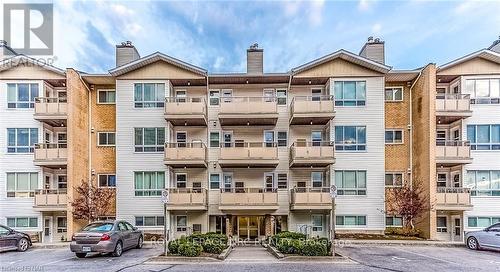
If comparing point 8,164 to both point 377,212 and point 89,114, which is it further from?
point 377,212

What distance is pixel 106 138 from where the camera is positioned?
918 inches

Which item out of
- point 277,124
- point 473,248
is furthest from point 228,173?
point 473,248

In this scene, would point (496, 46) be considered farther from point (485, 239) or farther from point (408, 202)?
point (485, 239)

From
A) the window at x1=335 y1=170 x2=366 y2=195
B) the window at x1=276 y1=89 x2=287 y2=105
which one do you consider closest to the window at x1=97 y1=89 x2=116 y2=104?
the window at x1=276 y1=89 x2=287 y2=105

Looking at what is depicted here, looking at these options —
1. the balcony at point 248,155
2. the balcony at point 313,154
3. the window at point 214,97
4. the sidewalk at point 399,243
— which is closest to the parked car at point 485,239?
the sidewalk at point 399,243

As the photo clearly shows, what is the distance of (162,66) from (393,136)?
17.0 metres

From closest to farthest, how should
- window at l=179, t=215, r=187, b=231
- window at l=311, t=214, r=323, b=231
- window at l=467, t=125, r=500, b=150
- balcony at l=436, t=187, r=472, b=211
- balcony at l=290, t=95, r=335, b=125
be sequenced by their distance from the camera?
balcony at l=436, t=187, r=472, b=211
balcony at l=290, t=95, r=335, b=125
window at l=467, t=125, r=500, b=150
window at l=311, t=214, r=323, b=231
window at l=179, t=215, r=187, b=231

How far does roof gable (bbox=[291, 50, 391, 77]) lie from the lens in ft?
72.8

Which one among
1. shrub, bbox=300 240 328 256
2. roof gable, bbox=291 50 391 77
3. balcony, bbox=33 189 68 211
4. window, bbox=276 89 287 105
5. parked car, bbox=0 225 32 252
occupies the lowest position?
parked car, bbox=0 225 32 252

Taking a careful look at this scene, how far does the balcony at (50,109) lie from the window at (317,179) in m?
17.1

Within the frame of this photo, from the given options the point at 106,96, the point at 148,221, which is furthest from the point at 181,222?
the point at 106,96

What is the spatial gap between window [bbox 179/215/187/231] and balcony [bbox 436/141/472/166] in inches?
675

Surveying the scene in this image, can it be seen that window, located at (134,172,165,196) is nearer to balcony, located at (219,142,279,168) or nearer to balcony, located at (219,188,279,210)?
balcony, located at (219,142,279,168)

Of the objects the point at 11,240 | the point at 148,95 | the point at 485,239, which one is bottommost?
the point at 485,239
